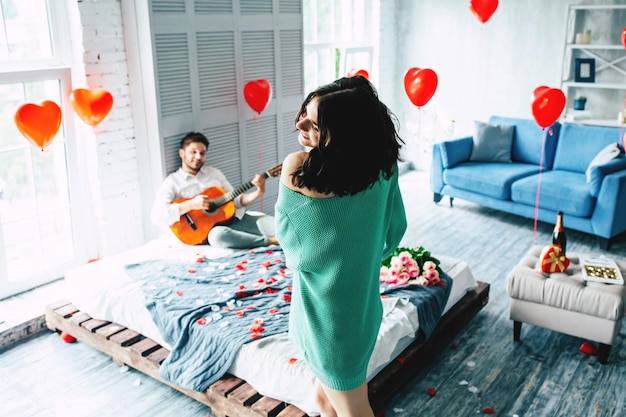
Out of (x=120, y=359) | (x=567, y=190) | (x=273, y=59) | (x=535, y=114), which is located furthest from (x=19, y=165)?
(x=567, y=190)

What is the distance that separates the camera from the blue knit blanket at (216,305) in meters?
2.82

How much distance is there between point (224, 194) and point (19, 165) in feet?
4.22

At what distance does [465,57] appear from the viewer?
21.3ft

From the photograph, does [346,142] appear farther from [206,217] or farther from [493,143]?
[493,143]

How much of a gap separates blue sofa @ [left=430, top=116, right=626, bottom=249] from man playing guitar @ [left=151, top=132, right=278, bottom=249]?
7.39 ft

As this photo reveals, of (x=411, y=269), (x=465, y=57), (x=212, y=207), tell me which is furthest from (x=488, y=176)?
(x=212, y=207)

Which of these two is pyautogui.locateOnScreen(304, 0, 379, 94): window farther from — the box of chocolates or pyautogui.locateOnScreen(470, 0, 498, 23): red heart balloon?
the box of chocolates

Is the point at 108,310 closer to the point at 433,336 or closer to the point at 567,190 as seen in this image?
the point at 433,336

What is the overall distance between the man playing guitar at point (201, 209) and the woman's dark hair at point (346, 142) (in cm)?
234

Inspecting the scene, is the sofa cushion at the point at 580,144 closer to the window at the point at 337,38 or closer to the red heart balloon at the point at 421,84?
the red heart balloon at the point at 421,84

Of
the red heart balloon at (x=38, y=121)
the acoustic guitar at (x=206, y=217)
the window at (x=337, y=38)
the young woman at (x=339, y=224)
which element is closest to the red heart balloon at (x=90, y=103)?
the red heart balloon at (x=38, y=121)

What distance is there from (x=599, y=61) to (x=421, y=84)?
240cm

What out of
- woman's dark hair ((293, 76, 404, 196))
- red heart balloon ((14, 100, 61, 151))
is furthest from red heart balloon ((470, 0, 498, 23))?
woman's dark hair ((293, 76, 404, 196))

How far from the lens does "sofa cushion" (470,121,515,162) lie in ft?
18.7
